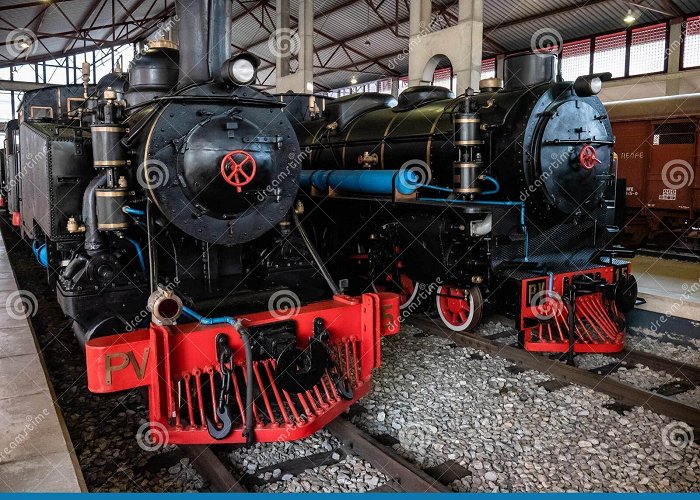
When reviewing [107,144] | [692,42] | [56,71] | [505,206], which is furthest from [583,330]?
[56,71]

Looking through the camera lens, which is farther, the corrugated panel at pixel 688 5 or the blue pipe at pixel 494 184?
the corrugated panel at pixel 688 5

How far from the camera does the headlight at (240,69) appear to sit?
3781 millimetres

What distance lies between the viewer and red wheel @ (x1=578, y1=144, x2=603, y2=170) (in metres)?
5.83

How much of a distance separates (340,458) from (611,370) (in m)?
3.06

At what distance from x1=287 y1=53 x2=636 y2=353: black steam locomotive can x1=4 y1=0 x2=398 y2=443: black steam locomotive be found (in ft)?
5.66

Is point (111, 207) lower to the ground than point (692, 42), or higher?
lower

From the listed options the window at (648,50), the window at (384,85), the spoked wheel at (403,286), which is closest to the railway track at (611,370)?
the spoked wheel at (403,286)

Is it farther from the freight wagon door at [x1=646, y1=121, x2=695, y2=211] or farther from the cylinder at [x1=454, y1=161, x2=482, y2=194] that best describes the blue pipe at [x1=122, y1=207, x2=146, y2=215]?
the freight wagon door at [x1=646, y1=121, x2=695, y2=211]

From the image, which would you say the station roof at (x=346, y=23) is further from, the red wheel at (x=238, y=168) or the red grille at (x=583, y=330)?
the red wheel at (x=238, y=168)

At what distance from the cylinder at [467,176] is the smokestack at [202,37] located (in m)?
2.59

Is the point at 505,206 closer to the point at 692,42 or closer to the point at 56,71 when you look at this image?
the point at 692,42

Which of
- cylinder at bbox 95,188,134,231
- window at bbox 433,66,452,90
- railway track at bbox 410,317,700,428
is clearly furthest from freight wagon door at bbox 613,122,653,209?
window at bbox 433,66,452,90

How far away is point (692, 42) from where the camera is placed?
15.6 m

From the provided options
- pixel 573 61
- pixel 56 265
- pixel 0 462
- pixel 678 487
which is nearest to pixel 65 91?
pixel 56 265
